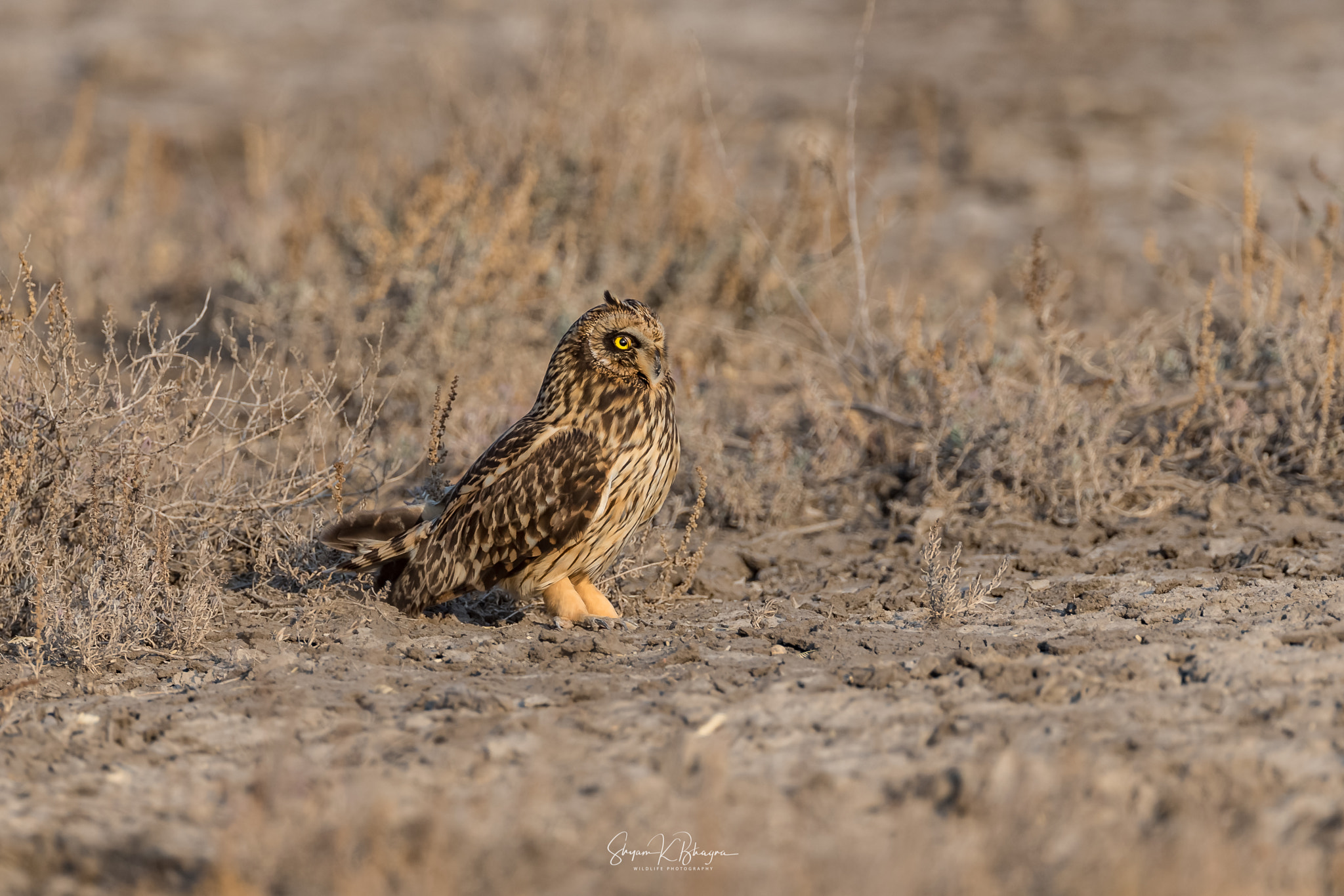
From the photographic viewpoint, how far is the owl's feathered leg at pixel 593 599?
488 cm

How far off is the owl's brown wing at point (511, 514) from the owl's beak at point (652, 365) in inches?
12.3

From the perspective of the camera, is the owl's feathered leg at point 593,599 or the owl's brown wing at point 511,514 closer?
the owl's brown wing at point 511,514

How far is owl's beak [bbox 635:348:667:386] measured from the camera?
189 inches

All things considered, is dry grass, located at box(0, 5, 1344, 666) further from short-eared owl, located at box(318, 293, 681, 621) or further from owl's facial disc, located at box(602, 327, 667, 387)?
owl's facial disc, located at box(602, 327, 667, 387)

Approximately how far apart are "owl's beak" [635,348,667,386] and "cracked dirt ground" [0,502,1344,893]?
89 cm

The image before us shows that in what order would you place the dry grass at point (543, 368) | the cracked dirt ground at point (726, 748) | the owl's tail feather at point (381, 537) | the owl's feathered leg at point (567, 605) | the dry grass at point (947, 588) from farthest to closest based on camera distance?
the owl's tail feather at point (381, 537) → the owl's feathered leg at point (567, 605) → the dry grass at point (947, 588) → the dry grass at point (543, 368) → the cracked dirt ground at point (726, 748)

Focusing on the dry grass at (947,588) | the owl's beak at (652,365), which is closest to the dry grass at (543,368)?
the dry grass at (947,588)

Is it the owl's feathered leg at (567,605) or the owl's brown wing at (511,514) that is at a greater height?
the owl's brown wing at (511,514)

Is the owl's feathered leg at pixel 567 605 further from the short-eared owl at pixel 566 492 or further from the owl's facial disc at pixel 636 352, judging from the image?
Answer: the owl's facial disc at pixel 636 352

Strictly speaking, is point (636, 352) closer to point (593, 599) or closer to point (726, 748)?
point (593, 599)

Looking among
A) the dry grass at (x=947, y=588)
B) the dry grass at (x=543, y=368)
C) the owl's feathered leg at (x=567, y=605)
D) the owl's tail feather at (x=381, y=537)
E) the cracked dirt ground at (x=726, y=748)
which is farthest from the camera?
the owl's tail feather at (x=381, y=537)

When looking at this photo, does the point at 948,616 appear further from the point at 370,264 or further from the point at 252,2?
the point at 252,2

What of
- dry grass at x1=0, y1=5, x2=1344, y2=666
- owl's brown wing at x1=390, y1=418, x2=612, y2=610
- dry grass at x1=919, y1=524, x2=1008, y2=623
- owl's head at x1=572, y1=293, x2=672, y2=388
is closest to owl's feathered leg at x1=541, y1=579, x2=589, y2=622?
owl's brown wing at x1=390, y1=418, x2=612, y2=610

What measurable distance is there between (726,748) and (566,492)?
155 cm
